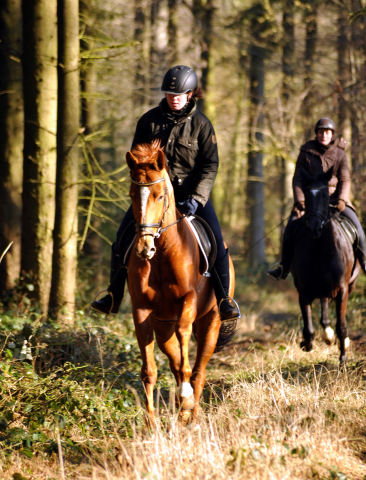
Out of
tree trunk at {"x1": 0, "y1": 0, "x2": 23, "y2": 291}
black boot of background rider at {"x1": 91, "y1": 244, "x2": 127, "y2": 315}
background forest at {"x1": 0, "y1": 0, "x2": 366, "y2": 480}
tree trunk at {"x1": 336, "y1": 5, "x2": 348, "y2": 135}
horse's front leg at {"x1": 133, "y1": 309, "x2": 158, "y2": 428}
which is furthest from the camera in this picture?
tree trunk at {"x1": 336, "y1": 5, "x2": 348, "y2": 135}

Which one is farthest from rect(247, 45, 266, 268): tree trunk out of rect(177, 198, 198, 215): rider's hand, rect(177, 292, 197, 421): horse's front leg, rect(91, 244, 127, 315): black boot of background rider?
rect(177, 292, 197, 421): horse's front leg

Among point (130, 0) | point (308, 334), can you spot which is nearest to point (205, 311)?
point (308, 334)

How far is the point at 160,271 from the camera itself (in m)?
5.46

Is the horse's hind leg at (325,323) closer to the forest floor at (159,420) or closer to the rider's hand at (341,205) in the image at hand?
the forest floor at (159,420)

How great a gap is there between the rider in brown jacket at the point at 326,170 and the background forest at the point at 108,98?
0.99 meters

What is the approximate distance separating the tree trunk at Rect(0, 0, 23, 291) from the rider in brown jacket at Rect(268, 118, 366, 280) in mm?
4729

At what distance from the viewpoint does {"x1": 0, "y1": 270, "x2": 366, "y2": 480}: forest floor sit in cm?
416

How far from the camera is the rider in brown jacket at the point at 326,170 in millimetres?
8945

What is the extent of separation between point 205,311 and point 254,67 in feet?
51.1

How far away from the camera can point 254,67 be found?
20.0 metres

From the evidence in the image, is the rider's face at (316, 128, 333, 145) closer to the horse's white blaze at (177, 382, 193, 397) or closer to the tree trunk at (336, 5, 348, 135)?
the horse's white blaze at (177, 382, 193, 397)

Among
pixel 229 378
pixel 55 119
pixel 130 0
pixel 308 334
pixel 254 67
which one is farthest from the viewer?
pixel 254 67

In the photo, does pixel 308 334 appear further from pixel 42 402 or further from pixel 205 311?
pixel 42 402

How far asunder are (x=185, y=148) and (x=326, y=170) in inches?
156
